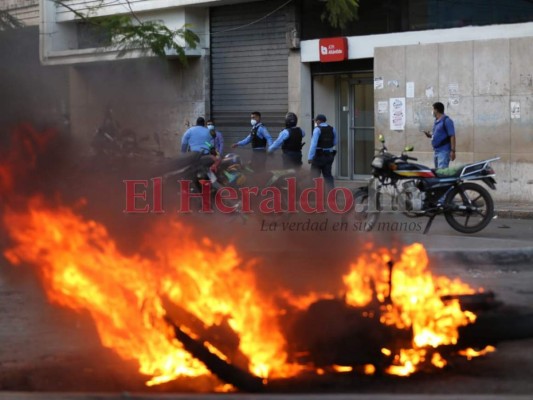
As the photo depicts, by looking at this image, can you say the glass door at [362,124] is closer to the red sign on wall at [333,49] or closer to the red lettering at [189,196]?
the red sign on wall at [333,49]

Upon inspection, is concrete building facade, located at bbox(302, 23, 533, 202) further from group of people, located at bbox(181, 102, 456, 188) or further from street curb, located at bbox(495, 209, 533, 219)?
group of people, located at bbox(181, 102, 456, 188)

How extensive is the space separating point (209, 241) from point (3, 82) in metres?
1.90

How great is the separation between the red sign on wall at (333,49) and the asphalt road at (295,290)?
24.3 ft

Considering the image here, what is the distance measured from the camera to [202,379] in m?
4.71

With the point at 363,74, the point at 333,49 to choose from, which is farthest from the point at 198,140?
the point at 363,74

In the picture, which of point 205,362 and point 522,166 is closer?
point 205,362

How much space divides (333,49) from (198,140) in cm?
573

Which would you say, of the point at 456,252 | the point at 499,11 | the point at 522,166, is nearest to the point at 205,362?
the point at 456,252

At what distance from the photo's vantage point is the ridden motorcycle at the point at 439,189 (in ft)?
34.3

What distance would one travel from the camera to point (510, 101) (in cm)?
1391

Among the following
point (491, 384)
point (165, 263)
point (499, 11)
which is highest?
point (499, 11)

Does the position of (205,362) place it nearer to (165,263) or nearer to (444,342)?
(165,263)

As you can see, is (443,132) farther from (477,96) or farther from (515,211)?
(477,96)

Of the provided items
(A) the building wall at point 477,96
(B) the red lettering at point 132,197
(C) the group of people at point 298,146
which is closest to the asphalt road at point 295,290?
(B) the red lettering at point 132,197
